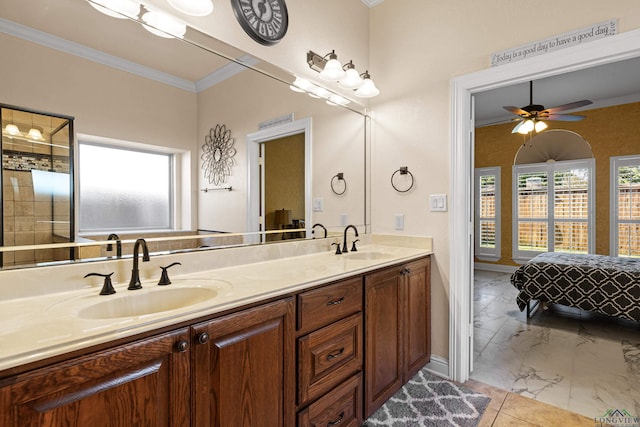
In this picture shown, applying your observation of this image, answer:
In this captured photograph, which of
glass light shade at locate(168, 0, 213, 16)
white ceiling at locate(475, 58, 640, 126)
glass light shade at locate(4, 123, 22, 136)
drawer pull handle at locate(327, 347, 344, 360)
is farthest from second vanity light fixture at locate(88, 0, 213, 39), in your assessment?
white ceiling at locate(475, 58, 640, 126)

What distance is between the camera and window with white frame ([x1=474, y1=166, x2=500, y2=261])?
228 inches

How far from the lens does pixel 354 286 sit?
1.58m

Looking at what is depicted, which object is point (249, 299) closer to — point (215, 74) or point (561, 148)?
point (215, 74)

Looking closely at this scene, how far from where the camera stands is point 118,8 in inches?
50.6

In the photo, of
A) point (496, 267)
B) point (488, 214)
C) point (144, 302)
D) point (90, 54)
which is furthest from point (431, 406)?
point (488, 214)

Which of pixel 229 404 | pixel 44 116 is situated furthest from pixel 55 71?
pixel 229 404

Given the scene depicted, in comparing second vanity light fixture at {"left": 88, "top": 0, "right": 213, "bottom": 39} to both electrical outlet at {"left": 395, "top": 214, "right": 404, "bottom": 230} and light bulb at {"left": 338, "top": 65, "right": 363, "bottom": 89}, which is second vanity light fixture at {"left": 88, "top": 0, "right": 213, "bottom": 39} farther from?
electrical outlet at {"left": 395, "top": 214, "right": 404, "bottom": 230}

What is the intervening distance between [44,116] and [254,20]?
1.13m

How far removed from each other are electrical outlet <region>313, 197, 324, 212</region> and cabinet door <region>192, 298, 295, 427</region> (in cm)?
108

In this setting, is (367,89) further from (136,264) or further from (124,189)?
(136,264)

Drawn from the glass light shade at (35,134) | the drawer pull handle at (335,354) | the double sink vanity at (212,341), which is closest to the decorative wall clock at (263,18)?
the glass light shade at (35,134)

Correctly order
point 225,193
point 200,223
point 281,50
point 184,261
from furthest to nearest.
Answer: point 281,50 < point 225,193 < point 200,223 < point 184,261

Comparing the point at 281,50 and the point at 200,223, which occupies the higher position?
the point at 281,50

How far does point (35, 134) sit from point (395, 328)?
188 cm
